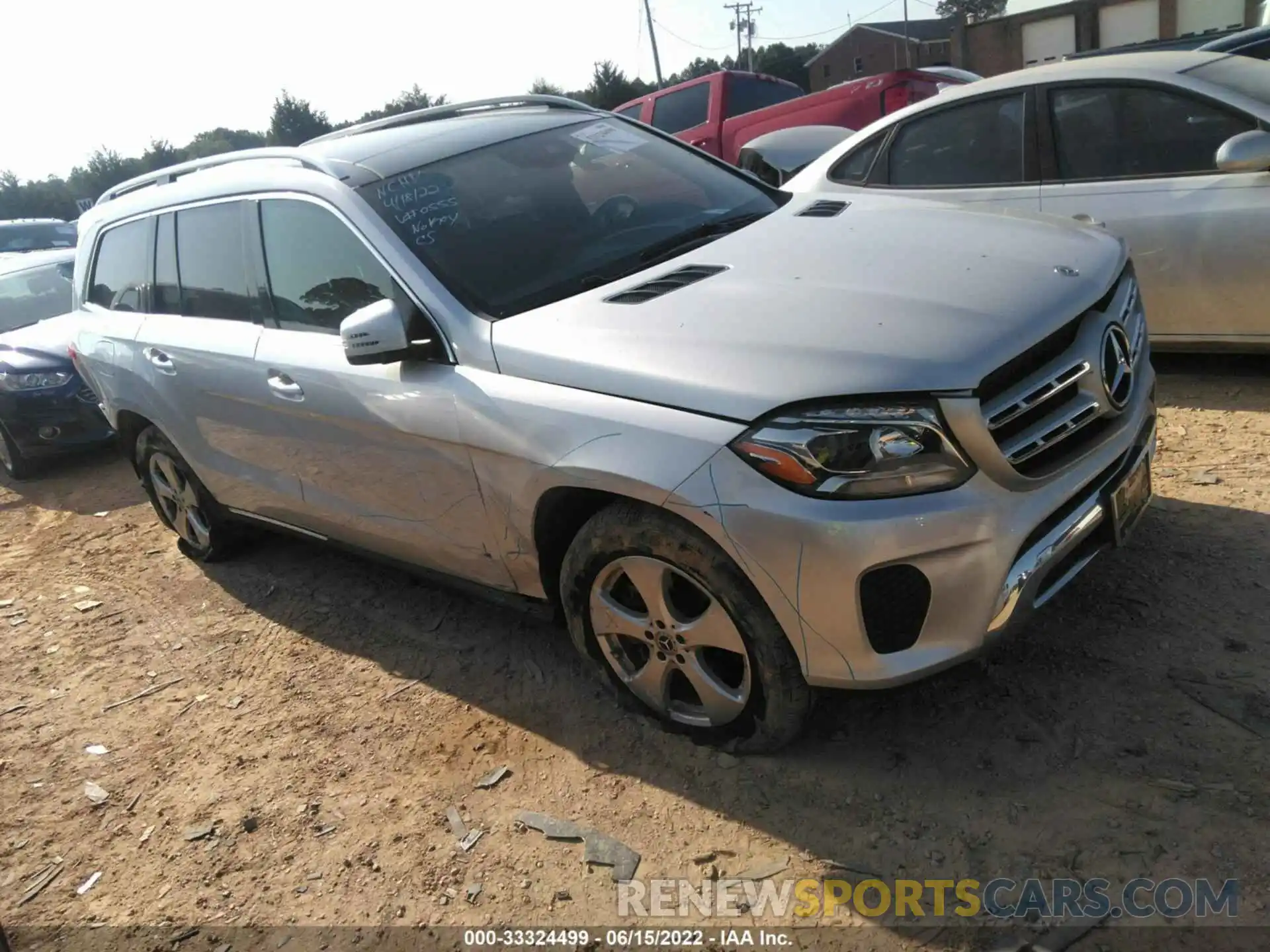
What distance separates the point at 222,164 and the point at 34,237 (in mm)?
9796

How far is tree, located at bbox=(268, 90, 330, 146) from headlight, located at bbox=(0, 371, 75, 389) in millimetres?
62671

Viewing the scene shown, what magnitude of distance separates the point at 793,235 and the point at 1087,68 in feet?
8.63

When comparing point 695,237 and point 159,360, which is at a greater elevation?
point 695,237

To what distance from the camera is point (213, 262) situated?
415 cm

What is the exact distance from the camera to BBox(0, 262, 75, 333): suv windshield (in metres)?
8.83

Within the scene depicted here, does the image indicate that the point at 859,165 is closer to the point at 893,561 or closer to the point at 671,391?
the point at 671,391

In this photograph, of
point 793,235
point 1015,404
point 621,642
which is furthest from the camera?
point 793,235

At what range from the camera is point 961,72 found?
1055cm

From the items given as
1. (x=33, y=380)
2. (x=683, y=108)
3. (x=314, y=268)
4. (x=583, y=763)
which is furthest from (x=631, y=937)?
(x=683, y=108)

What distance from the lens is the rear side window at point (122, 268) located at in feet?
15.6

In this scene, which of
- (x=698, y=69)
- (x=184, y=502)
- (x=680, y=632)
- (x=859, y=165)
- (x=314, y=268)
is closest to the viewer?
(x=680, y=632)

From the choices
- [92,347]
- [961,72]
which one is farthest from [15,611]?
[961,72]

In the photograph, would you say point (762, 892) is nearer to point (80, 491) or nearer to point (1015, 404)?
point (1015, 404)

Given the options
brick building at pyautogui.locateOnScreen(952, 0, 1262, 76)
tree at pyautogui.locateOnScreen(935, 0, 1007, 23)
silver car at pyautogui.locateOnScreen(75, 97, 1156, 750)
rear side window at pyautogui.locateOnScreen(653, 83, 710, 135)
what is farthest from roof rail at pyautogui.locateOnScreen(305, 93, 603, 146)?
tree at pyautogui.locateOnScreen(935, 0, 1007, 23)
